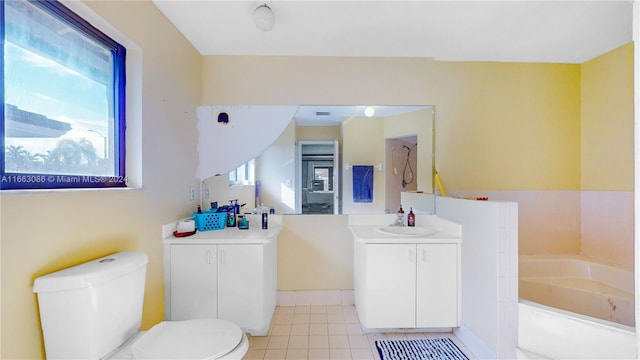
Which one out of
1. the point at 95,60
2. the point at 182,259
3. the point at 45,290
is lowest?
the point at 182,259

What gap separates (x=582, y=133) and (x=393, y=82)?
1878 mm

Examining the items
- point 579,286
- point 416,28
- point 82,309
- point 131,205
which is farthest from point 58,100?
point 579,286

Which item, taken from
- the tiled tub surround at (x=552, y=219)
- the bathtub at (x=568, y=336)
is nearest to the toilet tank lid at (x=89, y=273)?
the bathtub at (x=568, y=336)

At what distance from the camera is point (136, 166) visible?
5.63 feet

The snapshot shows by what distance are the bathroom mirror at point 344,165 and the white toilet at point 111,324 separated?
1.28m

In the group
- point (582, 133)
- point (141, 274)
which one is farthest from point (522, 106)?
point (141, 274)

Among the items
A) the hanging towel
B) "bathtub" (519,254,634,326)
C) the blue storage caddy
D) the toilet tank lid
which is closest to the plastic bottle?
the hanging towel

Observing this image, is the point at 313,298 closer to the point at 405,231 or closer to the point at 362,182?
the point at 405,231

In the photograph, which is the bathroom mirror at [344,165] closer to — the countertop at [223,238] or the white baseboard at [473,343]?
the countertop at [223,238]

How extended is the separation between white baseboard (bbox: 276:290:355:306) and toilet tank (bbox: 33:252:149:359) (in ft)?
4.89

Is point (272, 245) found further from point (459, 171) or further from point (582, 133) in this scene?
point (582, 133)

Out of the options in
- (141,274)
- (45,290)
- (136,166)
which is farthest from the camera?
(136,166)

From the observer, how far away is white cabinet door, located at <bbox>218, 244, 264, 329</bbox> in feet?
6.60

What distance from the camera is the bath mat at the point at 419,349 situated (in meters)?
1.89
